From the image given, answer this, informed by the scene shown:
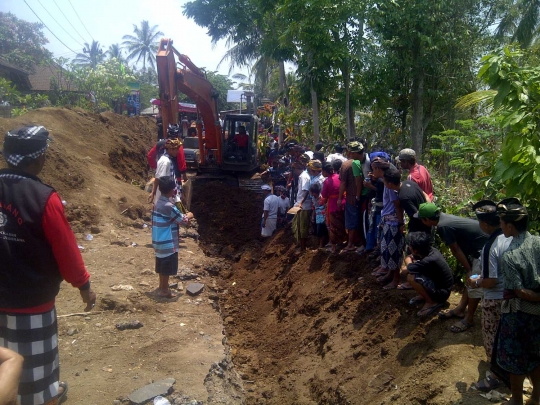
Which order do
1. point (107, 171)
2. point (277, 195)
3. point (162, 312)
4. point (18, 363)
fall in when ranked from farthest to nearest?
point (107, 171)
point (277, 195)
point (162, 312)
point (18, 363)

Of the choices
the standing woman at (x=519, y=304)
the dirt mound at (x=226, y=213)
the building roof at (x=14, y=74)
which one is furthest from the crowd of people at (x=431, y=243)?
the building roof at (x=14, y=74)

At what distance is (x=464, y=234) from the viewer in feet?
16.3

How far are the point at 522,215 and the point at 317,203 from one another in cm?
511

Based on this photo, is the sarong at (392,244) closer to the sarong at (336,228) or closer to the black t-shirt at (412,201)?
the black t-shirt at (412,201)

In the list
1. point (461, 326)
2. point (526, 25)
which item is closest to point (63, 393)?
point (461, 326)

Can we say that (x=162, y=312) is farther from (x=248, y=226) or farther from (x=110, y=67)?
(x=110, y=67)

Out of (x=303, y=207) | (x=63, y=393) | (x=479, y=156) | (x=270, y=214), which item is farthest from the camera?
(x=270, y=214)

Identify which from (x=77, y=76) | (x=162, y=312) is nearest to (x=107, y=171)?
(x=162, y=312)

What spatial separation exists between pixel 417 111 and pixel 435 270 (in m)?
8.61

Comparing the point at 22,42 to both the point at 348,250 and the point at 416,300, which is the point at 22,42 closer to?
the point at 348,250

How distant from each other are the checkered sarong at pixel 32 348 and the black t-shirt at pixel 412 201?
3.82m

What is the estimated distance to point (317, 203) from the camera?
866 centimetres

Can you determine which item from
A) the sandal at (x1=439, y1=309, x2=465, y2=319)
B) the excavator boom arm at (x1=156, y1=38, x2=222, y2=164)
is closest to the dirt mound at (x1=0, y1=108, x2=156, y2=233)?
the excavator boom arm at (x1=156, y1=38, x2=222, y2=164)

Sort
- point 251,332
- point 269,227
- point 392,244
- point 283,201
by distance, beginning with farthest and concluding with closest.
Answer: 1. point 269,227
2. point 283,201
3. point 251,332
4. point 392,244
